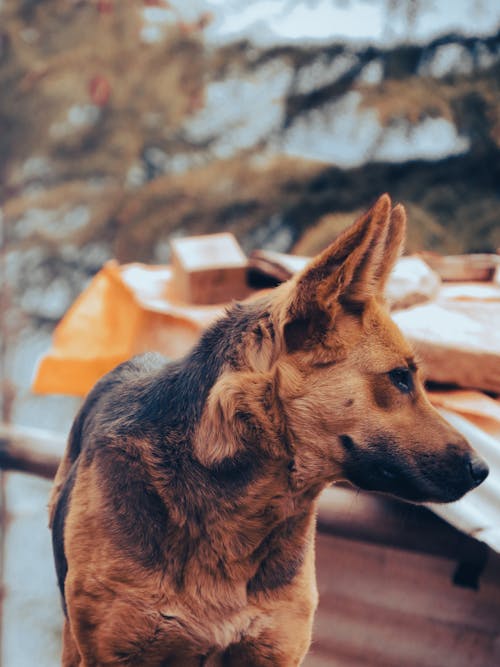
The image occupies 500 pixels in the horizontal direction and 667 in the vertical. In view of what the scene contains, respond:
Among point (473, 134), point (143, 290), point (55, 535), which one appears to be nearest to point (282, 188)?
point (473, 134)

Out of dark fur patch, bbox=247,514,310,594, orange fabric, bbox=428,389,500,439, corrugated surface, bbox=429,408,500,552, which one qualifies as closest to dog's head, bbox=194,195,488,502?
dark fur patch, bbox=247,514,310,594

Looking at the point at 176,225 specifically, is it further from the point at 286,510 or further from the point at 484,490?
the point at 286,510

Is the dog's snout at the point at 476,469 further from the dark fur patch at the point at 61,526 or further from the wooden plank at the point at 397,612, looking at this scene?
the wooden plank at the point at 397,612

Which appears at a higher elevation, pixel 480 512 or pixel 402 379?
pixel 402 379

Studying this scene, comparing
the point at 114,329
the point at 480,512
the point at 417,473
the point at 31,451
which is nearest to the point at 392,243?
the point at 417,473

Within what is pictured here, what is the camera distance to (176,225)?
8.43 metres

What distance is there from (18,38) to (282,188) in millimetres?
3254

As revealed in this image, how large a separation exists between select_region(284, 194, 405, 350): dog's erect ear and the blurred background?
6.27 metres

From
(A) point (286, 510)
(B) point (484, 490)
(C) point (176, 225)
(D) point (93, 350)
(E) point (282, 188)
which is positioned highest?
(A) point (286, 510)

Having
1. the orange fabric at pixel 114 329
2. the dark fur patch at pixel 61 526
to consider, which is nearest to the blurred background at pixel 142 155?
the orange fabric at pixel 114 329

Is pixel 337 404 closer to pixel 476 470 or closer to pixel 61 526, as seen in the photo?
pixel 476 470

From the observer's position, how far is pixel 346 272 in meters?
1.52

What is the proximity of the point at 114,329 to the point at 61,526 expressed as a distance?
195 centimetres

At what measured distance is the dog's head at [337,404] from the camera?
1.56 meters
